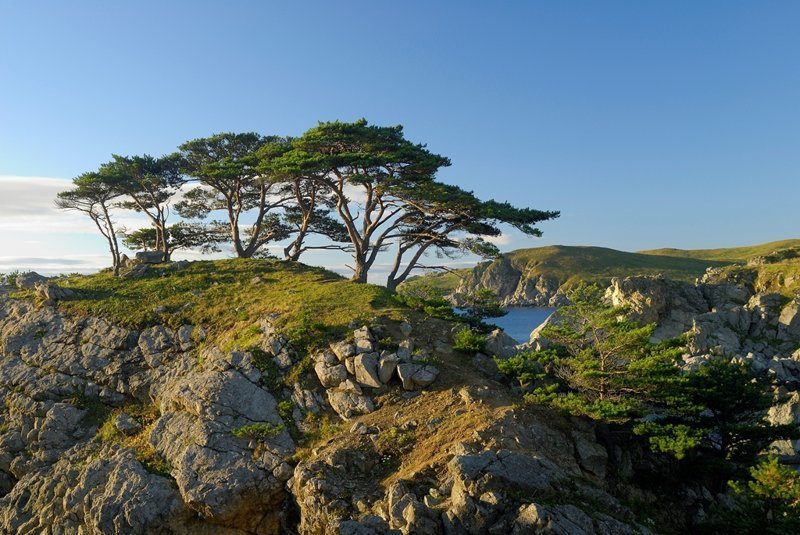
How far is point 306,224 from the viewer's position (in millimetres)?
38250

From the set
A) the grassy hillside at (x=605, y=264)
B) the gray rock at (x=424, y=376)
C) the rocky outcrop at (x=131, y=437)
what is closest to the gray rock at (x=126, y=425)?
the rocky outcrop at (x=131, y=437)

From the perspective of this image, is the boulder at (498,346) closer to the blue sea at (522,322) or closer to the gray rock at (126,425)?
the gray rock at (126,425)

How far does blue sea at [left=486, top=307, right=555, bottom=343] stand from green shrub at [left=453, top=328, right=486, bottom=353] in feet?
189

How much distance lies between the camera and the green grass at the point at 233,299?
24.6 metres

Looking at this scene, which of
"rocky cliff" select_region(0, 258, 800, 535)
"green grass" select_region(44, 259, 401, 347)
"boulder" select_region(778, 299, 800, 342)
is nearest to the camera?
"rocky cliff" select_region(0, 258, 800, 535)

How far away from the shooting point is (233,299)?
2912 cm

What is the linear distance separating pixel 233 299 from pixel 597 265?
17534 centimetres

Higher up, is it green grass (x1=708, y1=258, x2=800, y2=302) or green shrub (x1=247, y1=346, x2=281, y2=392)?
green grass (x1=708, y1=258, x2=800, y2=302)

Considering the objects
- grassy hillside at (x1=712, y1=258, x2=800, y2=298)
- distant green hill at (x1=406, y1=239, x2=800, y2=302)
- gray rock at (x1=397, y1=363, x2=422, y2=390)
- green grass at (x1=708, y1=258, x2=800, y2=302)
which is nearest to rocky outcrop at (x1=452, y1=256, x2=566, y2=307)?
distant green hill at (x1=406, y1=239, x2=800, y2=302)

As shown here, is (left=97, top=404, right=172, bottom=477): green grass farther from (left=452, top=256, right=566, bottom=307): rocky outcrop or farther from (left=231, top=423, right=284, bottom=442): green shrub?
(left=452, top=256, right=566, bottom=307): rocky outcrop

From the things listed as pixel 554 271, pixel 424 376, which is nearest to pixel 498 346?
pixel 424 376

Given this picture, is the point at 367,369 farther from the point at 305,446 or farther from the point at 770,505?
the point at 770,505

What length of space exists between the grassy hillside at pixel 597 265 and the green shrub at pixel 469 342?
153m

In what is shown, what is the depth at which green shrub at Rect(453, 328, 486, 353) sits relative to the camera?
21.1 metres
